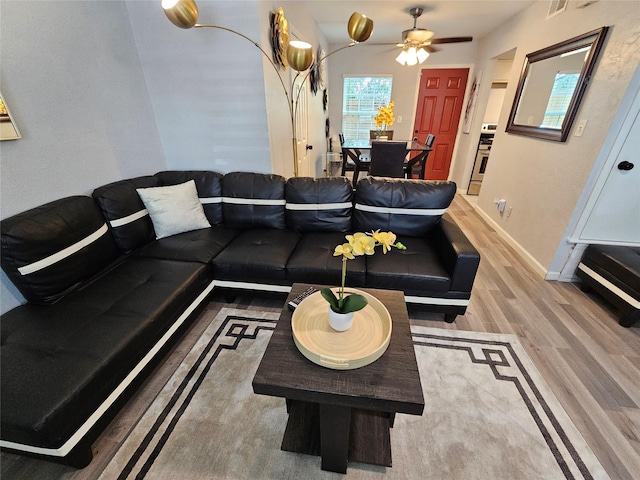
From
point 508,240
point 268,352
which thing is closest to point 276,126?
point 268,352

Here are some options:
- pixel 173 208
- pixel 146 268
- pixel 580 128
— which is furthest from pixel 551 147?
pixel 146 268

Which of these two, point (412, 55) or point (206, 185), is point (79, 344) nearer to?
point (206, 185)

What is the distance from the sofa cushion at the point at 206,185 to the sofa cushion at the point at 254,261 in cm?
48

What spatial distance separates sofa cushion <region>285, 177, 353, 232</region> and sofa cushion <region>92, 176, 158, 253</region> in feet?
3.67

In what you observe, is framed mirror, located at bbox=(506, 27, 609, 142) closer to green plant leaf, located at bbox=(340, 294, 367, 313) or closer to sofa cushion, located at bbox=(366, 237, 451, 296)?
sofa cushion, located at bbox=(366, 237, 451, 296)

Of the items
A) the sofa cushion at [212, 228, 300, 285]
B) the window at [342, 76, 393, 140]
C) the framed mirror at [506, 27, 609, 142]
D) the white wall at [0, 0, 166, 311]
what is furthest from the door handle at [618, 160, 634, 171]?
the window at [342, 76, 393, 140]

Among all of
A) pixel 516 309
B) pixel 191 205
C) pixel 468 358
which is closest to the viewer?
pixel 468 358

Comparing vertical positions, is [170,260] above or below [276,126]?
below

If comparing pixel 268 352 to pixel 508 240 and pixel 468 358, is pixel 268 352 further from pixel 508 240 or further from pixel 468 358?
pixel 508 240

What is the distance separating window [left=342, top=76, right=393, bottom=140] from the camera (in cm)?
533

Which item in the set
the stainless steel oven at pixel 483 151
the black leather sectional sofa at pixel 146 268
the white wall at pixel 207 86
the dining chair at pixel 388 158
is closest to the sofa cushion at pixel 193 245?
the black leather sectional sofa at pixel 146 268

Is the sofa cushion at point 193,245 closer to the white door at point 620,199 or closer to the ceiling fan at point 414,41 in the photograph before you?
the white door at point 620,199

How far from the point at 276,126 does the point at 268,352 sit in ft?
7.31

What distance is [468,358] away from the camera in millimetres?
1654
